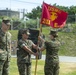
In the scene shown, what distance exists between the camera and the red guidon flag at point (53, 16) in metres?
10.5

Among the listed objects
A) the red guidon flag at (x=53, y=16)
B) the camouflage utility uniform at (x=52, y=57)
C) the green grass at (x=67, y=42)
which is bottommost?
the green grass at (x=67, y=42)

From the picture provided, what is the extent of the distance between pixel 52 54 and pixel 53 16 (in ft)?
3.99

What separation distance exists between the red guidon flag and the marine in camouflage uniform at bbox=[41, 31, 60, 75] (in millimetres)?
626

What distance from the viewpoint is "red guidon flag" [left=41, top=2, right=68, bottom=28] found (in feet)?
34.6

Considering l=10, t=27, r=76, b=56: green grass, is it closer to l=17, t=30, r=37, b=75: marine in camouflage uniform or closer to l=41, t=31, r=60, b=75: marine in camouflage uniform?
l=41, t=31, r=60, b=75: marine in camouflage uniform

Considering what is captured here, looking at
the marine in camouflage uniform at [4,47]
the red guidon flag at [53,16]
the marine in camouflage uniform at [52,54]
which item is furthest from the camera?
the red guidon flag at [53,16]

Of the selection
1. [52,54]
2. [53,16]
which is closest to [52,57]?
[52,54]

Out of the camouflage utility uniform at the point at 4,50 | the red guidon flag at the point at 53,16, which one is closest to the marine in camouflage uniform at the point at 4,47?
the camouflage utility uniform at the point at 4,50

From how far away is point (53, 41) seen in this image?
33.2ft

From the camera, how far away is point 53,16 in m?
10.6

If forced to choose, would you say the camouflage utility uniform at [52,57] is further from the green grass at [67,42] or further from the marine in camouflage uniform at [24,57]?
the green grass at [67,42]

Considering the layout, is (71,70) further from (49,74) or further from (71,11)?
(71,11)

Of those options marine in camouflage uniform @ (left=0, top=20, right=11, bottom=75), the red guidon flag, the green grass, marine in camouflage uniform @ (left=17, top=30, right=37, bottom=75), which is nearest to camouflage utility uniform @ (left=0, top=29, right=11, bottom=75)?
marine in camouflage uniform @ (left=0, top=20, right=11, bottom=75)

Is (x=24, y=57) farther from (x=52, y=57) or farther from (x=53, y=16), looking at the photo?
(x=53, y=16)
